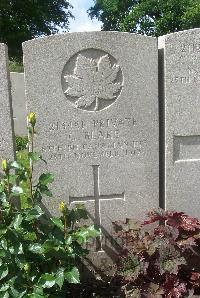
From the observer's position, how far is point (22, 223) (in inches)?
105

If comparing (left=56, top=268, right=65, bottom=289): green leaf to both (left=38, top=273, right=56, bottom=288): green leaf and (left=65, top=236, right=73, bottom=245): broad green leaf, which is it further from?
(left=65, top=236, right=73, bottom=245): broad green leaf

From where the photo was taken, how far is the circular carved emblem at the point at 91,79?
129 inches

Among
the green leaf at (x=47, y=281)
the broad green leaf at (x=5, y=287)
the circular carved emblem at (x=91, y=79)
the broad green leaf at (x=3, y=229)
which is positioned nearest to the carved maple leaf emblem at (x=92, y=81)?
the circular carved emblem at (x=91, y=79)

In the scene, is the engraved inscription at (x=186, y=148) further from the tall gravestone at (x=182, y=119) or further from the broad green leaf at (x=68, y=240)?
the broad green leaf at (x=68, y=240)

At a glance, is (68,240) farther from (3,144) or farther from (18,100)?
(18,100)

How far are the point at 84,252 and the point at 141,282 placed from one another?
20.1 inches

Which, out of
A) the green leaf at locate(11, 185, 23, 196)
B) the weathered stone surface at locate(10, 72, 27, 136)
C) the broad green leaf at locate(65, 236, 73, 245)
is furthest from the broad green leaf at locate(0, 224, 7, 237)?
the weathered stone surface at locate(10, 72, 27, 136)

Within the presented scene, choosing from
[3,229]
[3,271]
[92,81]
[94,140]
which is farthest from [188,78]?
[3,271]

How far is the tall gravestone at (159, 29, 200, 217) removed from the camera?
334 centimetres

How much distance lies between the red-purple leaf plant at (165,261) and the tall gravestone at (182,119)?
1.75 ft

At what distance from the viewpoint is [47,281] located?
8.68 feet

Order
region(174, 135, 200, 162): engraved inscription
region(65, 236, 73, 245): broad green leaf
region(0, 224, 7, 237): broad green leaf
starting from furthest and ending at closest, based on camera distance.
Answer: region(174, 135, 200, 162): engraved inscription < region(65, 236, 73, 245): broad green leaf < region(0, 224, 7, 237): broad green leaf

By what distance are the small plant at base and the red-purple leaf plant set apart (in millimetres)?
448

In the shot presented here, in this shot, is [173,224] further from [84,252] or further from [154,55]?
[154,55]
